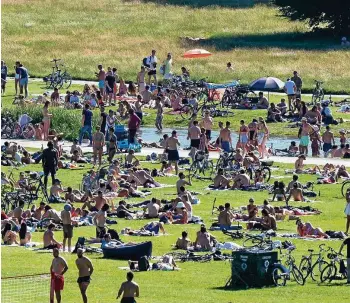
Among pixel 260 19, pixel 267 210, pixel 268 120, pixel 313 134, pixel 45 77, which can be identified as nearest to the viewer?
pixel 267 210

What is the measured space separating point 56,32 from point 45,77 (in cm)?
1750

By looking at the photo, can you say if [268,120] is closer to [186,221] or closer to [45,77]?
Result: [45,77]

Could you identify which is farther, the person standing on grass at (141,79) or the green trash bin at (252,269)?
the person standing on grass at (141,79)

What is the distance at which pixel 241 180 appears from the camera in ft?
157

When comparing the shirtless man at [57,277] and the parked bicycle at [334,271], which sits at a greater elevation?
the shirtless man at [57,277]

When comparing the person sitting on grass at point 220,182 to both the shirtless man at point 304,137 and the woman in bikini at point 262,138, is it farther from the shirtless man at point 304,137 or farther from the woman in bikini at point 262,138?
the shirtless man at point 304,137

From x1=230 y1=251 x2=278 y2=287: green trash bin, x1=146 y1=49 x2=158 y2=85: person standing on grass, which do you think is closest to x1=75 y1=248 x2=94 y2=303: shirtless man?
x1=230 y1=251 x2=278 y2=287: green trash bin

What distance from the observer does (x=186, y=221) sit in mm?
42312

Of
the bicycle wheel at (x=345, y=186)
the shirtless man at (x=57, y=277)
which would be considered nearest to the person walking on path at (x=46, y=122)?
the bicycle wheel at (x=345, y=186)

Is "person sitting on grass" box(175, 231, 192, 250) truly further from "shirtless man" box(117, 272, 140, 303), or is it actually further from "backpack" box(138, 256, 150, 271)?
"shirtless man" box(117, 272, 140, 303)

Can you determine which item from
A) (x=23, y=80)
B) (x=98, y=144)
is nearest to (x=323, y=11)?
(x=23, y=80)

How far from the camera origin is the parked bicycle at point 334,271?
35.1m

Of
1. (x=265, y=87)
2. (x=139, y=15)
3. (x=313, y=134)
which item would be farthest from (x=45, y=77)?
(x=139, y=15)

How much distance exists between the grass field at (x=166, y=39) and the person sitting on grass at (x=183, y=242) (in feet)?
106
